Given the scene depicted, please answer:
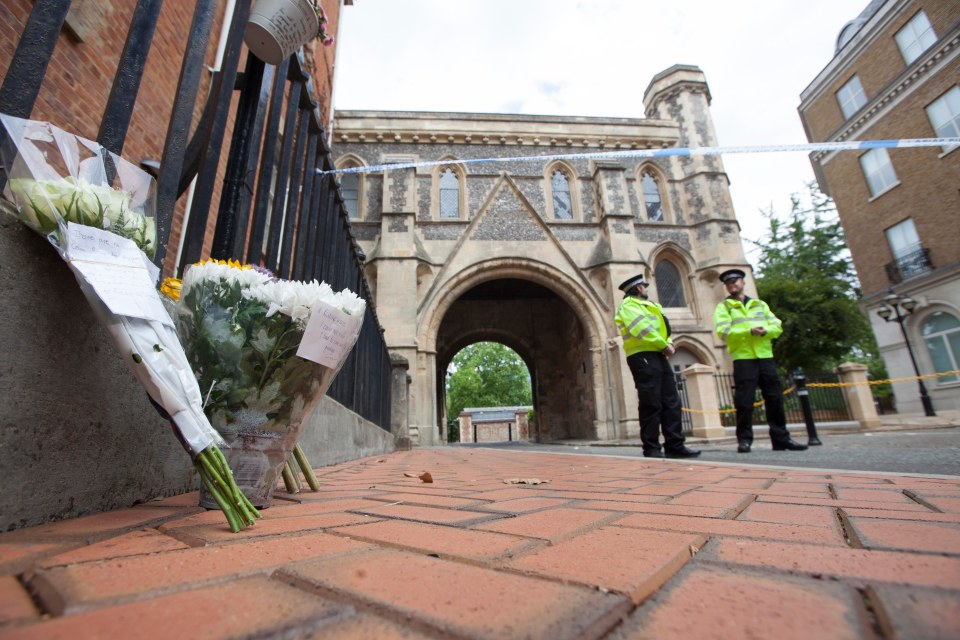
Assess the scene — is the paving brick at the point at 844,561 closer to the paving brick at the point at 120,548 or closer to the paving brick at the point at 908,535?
the paving brick at the point at 908,535

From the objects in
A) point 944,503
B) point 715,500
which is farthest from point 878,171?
point 715,500

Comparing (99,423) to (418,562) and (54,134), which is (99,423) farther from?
(418,562)

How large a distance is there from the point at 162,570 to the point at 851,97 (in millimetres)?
24027

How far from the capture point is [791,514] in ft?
3.93

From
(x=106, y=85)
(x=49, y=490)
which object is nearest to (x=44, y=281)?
(x=49, y=490)

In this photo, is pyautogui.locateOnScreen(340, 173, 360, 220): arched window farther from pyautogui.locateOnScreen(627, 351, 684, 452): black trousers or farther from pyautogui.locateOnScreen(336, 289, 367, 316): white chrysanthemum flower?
pyautogui.locateOnScreen(336, 289, 367, 316): white chrysanthemum flower

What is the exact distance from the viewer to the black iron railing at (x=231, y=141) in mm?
1098

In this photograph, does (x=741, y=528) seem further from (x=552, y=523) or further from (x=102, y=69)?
(x=102, y=69)

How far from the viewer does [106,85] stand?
14.5 ft

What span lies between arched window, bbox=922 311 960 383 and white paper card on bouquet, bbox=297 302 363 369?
62.7 ft

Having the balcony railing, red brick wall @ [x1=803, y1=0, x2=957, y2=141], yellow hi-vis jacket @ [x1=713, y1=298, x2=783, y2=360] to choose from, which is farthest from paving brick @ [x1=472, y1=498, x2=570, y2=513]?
red brick wall @ [x1=803, y1=0, x2=957, y2=141]

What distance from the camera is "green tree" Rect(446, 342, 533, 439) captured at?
39.2 metres

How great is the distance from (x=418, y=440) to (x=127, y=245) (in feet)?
34.4

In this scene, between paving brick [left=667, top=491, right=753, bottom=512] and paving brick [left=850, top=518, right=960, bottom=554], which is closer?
paving brick [left=850, top=518, right=960, bottom=554]
